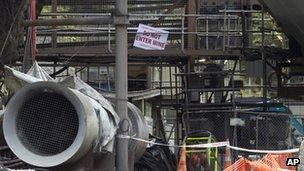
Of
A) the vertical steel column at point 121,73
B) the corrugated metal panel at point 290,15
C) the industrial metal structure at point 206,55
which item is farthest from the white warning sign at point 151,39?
the vertical steel column at point 121,73

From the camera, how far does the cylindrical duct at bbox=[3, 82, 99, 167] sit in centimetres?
819

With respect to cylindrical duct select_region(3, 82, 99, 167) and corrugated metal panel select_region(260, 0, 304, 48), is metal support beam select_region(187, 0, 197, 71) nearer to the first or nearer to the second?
corrugated metal panel select_region(260, 0, 304, 48)

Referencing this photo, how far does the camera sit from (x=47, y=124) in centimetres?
850

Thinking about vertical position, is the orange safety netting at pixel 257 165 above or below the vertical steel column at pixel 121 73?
below

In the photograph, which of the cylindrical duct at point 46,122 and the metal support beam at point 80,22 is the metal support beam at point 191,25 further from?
the cylindrical duct at point 46,122

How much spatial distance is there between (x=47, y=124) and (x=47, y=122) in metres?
0.03

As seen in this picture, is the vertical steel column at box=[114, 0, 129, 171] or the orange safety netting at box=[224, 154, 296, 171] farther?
the orange safety netting at box=[224, 154, 296, 171]

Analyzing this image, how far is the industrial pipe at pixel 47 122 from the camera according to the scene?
26.9 feet

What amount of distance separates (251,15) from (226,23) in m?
1.14

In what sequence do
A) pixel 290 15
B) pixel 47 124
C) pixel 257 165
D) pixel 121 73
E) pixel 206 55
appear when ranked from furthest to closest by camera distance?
pixel 206 55, pixel 290 15, pixel 257 165, pixel 121 73, pixel 47 124

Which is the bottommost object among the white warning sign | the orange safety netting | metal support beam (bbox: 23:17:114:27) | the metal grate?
the orange safety netting

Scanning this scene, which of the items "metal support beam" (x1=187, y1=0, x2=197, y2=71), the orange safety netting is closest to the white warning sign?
"metal support beam" (x1=187, y1=0, x2=197, y2=71)

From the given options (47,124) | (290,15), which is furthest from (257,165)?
(290,15)

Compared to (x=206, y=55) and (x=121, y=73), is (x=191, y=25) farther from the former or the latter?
(x=121, y=73)
